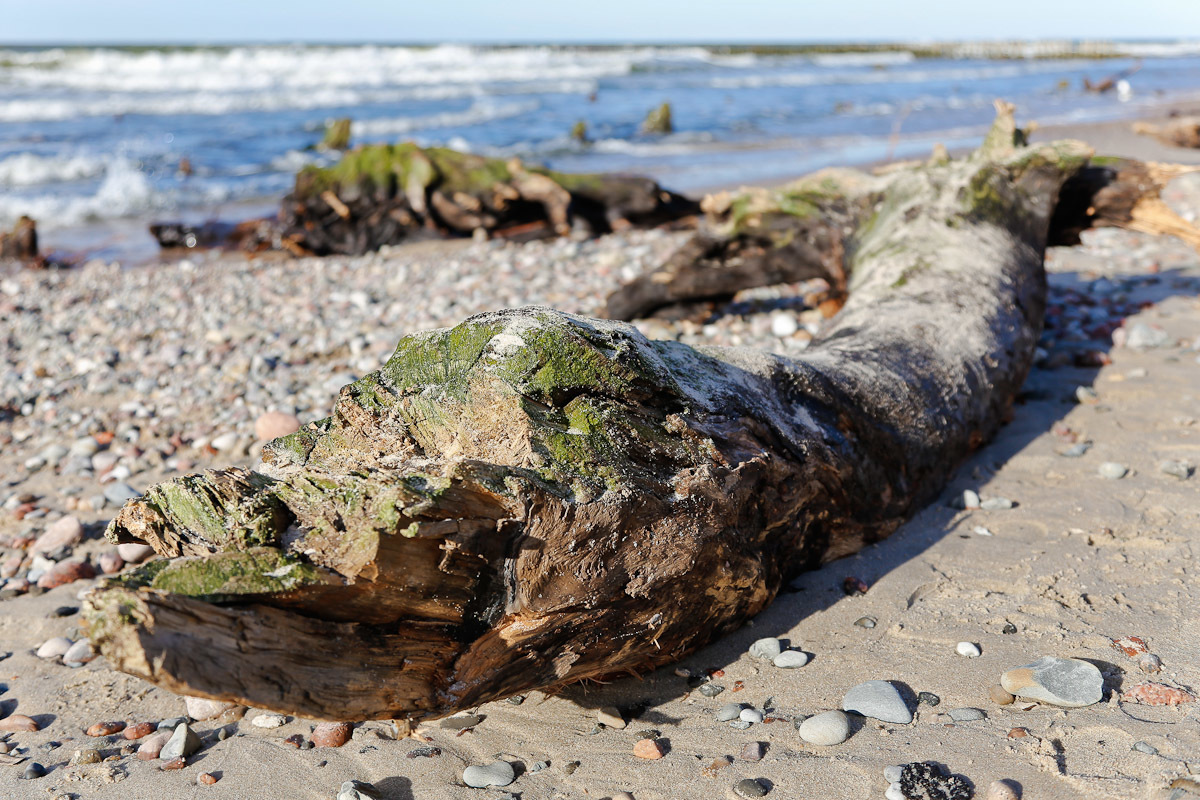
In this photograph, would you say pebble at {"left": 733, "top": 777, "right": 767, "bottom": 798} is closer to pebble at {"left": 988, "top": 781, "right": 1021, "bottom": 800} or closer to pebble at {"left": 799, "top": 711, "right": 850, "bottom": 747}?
pebble at {"left": 799, "top": 711, "right": 850, "bottom": 747}

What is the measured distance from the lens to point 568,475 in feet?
7.48

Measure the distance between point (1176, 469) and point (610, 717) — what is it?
9.20 feet

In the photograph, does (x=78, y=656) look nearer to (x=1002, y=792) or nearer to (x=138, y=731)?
(x=138, y=731)

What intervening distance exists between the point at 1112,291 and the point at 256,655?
6679mm

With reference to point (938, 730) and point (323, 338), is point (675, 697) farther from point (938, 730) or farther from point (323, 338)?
point (323, 338)

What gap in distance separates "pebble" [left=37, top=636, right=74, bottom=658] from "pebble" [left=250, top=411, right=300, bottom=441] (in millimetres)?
1662

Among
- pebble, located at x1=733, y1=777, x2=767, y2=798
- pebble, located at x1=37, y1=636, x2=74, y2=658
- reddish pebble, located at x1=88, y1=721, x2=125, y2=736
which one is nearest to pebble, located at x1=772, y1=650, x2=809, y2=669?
pebble, located at x1=733, y1=777, x2=767, y2=798

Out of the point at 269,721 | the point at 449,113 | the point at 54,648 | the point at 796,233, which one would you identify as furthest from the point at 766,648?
the point at 449,113

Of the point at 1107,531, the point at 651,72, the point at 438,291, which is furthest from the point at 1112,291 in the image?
the point at 651,72

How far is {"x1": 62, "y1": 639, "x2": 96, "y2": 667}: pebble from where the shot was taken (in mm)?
3018

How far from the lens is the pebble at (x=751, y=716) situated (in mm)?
2373

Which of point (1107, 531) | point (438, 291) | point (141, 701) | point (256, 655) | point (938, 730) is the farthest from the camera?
point (438, 291)

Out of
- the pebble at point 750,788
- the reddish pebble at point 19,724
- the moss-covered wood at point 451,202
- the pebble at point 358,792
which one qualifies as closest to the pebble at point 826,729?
the pebble at point 750,788

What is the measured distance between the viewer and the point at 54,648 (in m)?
3.10
